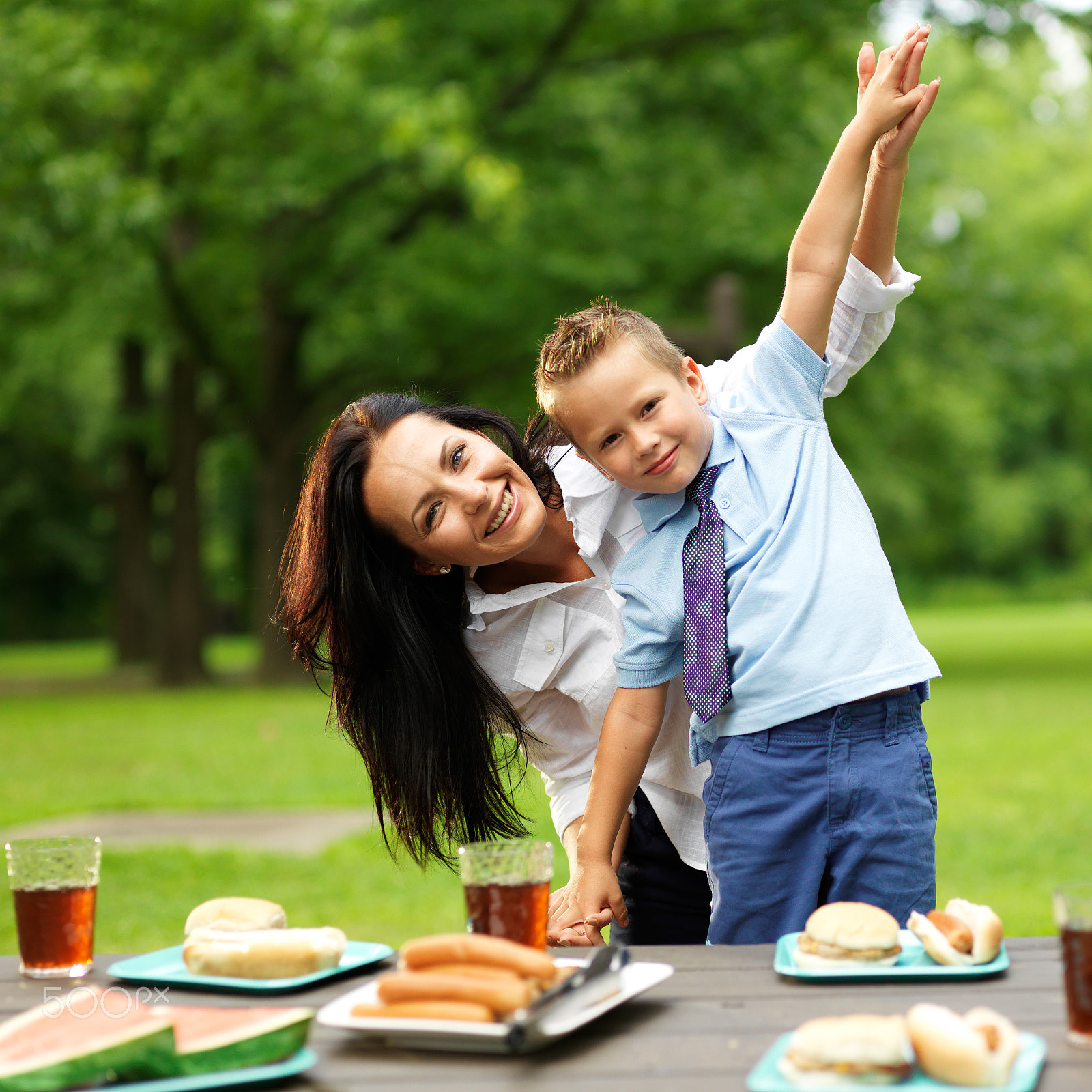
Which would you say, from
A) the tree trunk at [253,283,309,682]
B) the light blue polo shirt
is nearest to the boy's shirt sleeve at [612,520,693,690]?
the light blue polo shirt

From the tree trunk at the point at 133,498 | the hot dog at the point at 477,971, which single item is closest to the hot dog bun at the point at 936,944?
the hot dog at the point at 477,971

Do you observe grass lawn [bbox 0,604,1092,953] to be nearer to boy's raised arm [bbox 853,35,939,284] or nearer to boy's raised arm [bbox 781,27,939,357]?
boy's raised arm [bbox 781,27,939,357]

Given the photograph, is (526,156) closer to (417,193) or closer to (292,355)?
(417,193)

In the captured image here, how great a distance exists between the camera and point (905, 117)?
2.31m

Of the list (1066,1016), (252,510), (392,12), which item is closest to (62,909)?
(1066,1016)

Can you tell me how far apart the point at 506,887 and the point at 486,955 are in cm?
24

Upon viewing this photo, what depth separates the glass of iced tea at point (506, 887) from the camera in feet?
5.78

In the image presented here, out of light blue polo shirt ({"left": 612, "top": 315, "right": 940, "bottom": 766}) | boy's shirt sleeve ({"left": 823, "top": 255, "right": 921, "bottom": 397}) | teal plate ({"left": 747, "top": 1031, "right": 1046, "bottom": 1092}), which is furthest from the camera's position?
boy's shirt sleeve ({"left": 823, "top": 255, "right": 921, "bottom": 397})

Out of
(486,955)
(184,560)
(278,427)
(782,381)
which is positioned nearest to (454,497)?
(782,381)

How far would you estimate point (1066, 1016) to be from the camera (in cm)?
154

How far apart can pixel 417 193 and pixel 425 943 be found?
43.9ft

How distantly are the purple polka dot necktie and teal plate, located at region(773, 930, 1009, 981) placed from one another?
0.55 m

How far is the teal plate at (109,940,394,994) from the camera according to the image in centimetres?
179

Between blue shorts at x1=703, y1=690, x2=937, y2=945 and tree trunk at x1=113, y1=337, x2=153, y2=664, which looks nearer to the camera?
blue shorts at x1=703, y1=690, x2=937, y2=945
